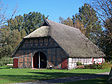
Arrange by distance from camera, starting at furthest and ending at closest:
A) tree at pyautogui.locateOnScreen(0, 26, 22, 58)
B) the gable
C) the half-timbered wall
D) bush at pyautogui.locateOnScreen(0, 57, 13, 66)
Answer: tree at pyautogui.locateOnScreen(0, 26, 22, 58)
bush at pyautogui.locateOnScreen(0, 57, 13, 66)
the gable
the half-timbered wall

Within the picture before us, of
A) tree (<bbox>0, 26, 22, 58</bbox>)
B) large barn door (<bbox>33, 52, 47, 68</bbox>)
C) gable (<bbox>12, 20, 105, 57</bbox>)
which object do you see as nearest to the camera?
gable (<bbox>12, 20, 105, 57</bbox>)

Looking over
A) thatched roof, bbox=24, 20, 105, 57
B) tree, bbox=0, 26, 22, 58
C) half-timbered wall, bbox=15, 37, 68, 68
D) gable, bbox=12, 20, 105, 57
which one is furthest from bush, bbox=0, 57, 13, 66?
thatched roof, bbox=24, 20, 105, 57

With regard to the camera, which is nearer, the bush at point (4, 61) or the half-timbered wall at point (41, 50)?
the half-timbered wall at point (41, 50)

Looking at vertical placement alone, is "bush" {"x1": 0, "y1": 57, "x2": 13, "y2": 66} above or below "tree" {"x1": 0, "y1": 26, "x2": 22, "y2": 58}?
below

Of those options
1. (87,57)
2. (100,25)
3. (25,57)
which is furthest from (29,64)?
(100,25)

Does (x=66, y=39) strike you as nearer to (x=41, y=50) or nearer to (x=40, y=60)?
(x=41, y=50)

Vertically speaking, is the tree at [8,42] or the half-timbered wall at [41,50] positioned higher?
the tree at [8,42]

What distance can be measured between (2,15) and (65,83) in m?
7.13

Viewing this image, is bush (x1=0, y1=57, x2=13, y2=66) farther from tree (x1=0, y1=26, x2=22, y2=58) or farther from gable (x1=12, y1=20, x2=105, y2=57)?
gable (x1=12, y1=20, x2=105, y2=57)

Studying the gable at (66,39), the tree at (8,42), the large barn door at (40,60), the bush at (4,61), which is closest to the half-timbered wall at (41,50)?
the gable at (66,39)

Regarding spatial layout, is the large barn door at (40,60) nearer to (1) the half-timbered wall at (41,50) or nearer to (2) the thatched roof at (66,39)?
(1) the half-timbered wall at (41,50)

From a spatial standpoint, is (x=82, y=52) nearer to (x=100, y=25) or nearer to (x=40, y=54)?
(x=40, y=54)

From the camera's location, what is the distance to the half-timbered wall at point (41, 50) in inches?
1208

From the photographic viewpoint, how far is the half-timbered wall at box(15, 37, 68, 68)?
30684 mm
